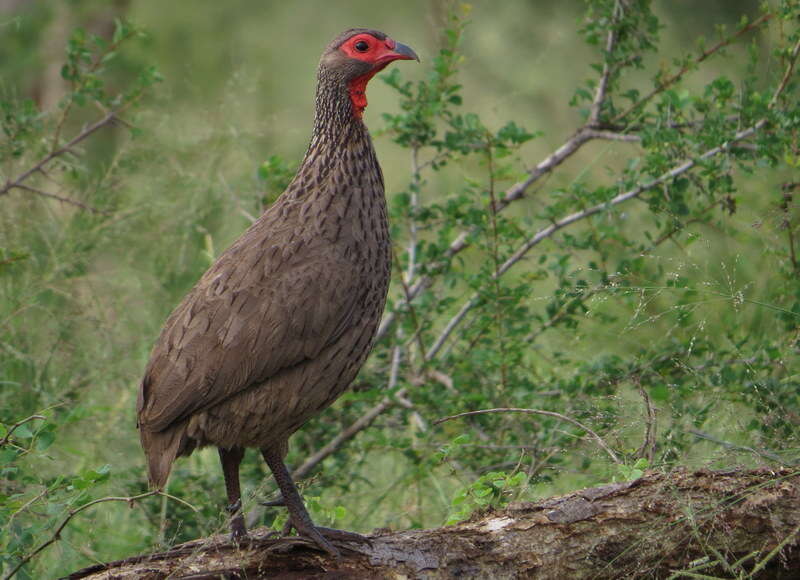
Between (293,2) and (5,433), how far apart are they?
13829 mm

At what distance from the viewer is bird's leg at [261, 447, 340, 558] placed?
3.69m

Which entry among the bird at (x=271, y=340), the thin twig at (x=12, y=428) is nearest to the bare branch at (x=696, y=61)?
the bird at (x=271, y=340)

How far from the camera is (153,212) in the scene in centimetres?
667

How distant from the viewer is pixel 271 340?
3.79 meters

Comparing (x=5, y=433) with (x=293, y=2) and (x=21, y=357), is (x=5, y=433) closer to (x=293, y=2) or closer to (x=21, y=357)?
(x=21, y=357)

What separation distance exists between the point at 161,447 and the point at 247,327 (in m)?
0.56

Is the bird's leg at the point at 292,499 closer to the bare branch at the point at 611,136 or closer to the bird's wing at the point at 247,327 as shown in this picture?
the bird's wing at the point at 247,327

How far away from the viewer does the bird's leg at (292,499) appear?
3.69 m

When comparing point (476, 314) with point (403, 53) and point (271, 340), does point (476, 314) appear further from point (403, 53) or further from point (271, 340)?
point (271, 340)

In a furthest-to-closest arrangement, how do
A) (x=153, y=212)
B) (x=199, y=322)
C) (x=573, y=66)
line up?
(x=573, y=66) → (x=153, y=212) → (x=199, y=322)

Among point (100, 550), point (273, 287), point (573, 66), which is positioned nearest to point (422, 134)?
point (273, 287)

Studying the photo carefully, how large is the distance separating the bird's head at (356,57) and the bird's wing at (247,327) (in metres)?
0.86

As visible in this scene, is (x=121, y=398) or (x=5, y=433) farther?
(x=121, y=398)

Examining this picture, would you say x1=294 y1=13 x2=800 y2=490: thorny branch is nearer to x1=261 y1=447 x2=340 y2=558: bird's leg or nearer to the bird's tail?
x1=261 y1=447 x2=340 y2=558: bird's leg
